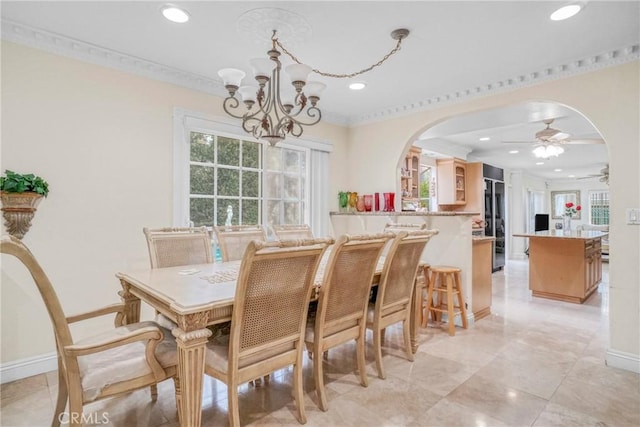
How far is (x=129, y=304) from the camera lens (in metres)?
2.15

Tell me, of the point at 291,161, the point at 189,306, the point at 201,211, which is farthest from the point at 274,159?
the point at 189,306

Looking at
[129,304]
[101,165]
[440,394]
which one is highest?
[101,165]

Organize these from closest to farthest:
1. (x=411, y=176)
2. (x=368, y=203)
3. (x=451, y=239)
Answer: (x=451, y=239) → (x=368, y=203) → (x=411, y=176)

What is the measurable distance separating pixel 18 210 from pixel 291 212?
2593 mm

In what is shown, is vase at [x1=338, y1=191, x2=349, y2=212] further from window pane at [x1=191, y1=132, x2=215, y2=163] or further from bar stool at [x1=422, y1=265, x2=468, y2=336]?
window pane at [x1=191, y1=132, x2=215, y2=163]

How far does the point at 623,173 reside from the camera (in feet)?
8.61

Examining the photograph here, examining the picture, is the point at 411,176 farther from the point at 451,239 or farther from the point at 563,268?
the point at 563,268

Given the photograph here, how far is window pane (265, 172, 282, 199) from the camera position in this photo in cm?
403

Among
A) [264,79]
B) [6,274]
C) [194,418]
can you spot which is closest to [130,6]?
[264,79]

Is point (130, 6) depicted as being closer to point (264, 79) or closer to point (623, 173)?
point (264, 79)

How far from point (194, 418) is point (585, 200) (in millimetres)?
13864

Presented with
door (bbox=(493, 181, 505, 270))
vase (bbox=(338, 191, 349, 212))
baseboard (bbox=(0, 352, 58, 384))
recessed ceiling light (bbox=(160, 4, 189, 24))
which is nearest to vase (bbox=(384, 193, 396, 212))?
vase (bbox=(338, 191, 349, 212))

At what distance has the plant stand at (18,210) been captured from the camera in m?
2.32

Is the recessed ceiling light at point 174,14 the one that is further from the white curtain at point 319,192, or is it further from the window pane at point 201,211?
the white curtain at point 319,192
